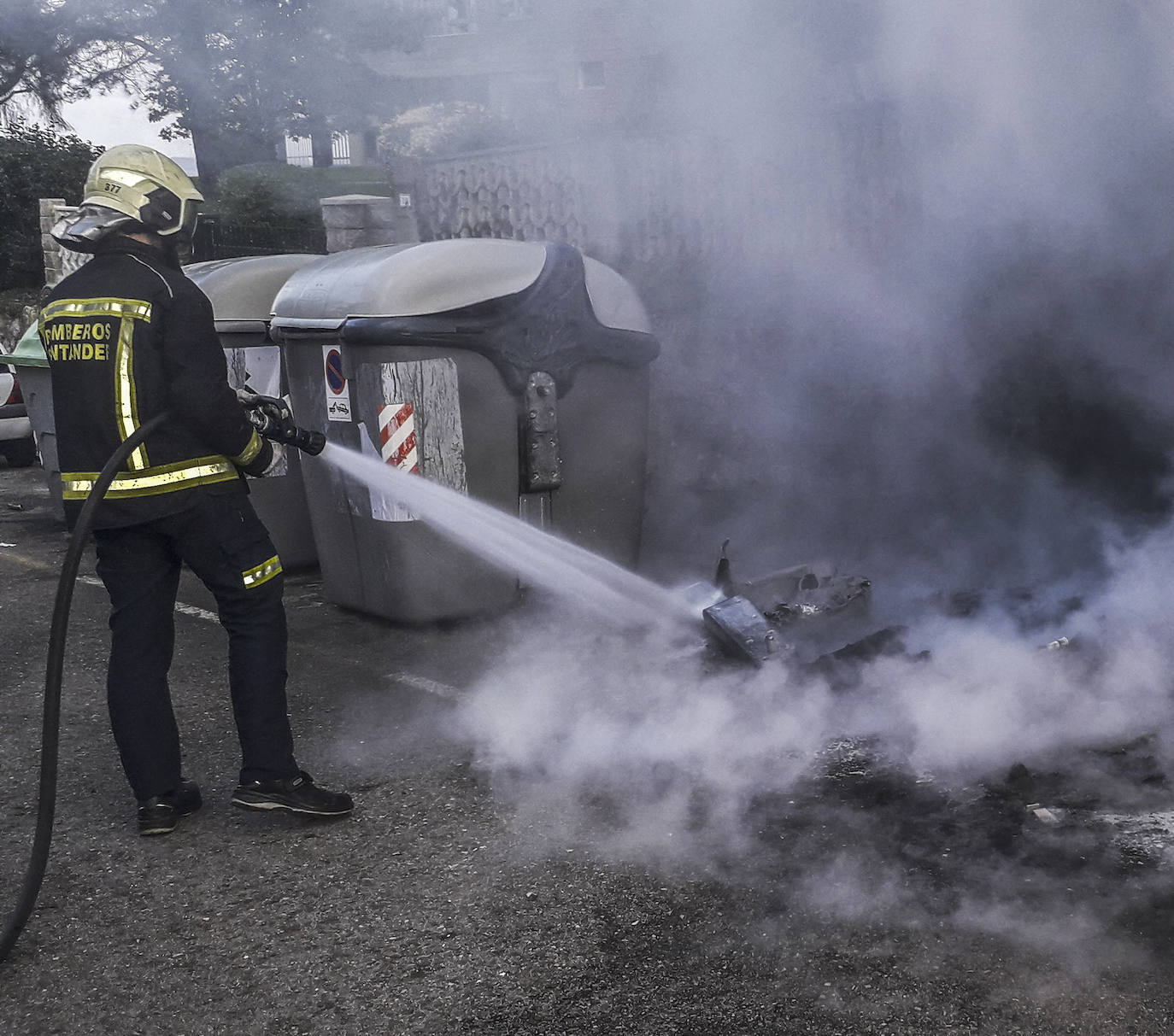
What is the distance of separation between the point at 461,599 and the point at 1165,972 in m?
3.06

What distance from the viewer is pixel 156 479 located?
303 centimetres

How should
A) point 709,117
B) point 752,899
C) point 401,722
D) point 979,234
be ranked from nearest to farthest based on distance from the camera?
point 752,899, point 401,722, point 979,234, point 709,117

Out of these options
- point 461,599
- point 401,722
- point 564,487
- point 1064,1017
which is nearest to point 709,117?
point 564,487

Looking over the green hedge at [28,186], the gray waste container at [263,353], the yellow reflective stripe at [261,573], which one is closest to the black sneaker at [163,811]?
the yellow reflective stripe at [261,573]

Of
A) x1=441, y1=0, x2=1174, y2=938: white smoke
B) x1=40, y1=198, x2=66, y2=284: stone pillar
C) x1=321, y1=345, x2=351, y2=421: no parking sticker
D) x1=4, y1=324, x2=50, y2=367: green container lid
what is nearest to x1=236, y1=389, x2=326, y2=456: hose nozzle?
x1=441, y1=0, x2=1174, y2=938: white smoke

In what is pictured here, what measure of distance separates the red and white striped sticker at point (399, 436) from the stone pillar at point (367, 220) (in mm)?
3353

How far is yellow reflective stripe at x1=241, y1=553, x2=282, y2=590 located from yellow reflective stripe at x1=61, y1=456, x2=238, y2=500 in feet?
0.81

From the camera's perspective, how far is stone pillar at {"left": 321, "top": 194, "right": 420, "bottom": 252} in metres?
7.69

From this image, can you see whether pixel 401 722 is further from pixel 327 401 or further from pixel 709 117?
pixel 709 117

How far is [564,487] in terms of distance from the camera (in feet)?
16.3

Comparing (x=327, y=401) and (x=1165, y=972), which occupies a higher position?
(x=327, y=401)

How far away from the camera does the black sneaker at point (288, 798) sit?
314 centimetres

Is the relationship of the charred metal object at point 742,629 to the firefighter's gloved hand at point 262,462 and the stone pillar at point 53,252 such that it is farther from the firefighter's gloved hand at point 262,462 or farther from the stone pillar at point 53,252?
the stone pillar at point 53,252

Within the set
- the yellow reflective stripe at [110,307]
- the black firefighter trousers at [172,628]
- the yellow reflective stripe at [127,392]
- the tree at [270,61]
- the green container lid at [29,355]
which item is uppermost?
the tree at [270,61]
